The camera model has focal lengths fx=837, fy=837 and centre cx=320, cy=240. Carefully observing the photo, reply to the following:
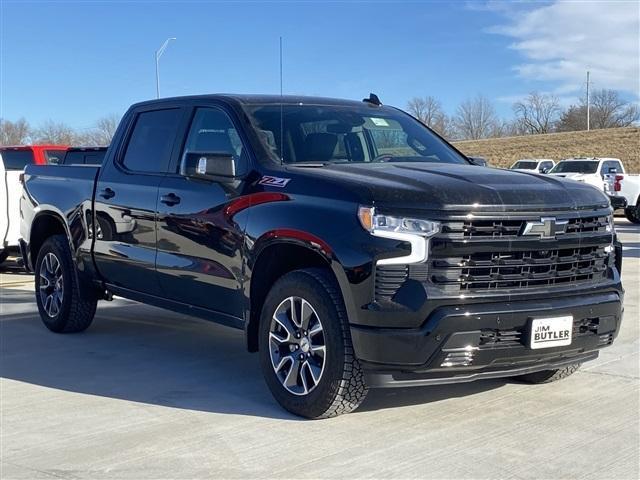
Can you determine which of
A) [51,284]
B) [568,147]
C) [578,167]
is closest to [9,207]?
[51,284]

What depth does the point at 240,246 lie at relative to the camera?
533 centimetres

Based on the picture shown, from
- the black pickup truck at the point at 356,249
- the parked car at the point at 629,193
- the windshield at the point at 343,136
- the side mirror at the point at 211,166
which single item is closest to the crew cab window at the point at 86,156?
the black pickup truck at the point at 356,249

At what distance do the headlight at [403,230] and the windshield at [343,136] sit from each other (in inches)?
46.2

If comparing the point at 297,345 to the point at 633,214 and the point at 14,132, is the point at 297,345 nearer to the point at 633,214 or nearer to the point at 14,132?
the point at 633,214

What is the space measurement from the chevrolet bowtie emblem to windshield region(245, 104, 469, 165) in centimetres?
Answer: 144

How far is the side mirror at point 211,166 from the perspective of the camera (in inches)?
213

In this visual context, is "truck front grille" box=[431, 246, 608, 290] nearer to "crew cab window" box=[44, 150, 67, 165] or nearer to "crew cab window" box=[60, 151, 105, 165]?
"crew cab window" box=[60, 151, 105, 165]

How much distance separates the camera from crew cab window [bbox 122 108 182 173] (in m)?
6.43

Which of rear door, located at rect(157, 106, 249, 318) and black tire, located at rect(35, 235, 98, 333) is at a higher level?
rear door, located at rect(157, 106, 249, 318)

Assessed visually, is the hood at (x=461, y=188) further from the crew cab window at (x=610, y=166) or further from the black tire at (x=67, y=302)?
the crew cab window at (x=610, y=166)

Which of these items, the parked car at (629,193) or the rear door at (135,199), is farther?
the parked car at (629,193)

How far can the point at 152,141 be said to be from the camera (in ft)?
21.8

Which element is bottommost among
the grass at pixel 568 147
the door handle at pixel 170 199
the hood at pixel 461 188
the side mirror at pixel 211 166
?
the door handle at pixel 170 199

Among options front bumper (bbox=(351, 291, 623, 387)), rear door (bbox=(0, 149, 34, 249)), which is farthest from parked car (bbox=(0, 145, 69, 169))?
front bumper (bbox=(351, 291, 623, 387))
